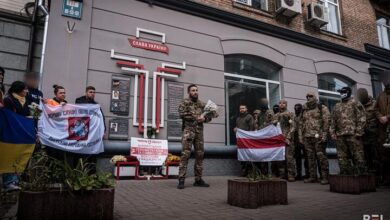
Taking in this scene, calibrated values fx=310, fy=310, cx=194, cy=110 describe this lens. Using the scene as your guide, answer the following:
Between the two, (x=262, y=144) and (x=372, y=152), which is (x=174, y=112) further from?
(x=372, y=152)

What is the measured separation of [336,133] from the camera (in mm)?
7379

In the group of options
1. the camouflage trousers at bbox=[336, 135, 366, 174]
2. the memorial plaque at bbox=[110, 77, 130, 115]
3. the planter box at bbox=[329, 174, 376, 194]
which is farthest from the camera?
the memorial plaque at bbox=[110, 77, 130, 115]

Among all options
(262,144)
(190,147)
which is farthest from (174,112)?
(262,144)

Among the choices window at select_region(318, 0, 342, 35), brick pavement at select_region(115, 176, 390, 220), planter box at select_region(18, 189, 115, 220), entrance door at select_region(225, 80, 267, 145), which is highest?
window at select_region(318, 0, 342, 35)

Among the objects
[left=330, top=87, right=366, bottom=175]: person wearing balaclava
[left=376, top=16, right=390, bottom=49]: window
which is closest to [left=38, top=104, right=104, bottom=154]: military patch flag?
[left=330, top=87, right=366, bottom=175]: person wearing balaclava

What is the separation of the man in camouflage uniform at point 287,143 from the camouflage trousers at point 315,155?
1.53ft

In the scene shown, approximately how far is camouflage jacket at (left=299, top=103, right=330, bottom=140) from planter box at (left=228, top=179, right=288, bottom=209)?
3.55 meters

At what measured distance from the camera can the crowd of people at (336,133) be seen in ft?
23.1

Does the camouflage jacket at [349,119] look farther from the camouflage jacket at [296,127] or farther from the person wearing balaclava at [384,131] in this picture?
the camouflage jacket at [296,127]

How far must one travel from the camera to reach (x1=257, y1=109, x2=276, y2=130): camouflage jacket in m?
8.84

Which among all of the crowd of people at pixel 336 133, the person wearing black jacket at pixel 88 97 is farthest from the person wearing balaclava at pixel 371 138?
the person wearing black jacket at pixel 88 97

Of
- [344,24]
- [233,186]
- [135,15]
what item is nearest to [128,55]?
[135,15]

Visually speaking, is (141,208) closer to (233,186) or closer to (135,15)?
(233,186)

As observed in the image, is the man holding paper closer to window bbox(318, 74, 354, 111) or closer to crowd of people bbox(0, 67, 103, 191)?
crowd of people bbox(0, 67, 103, 191)
